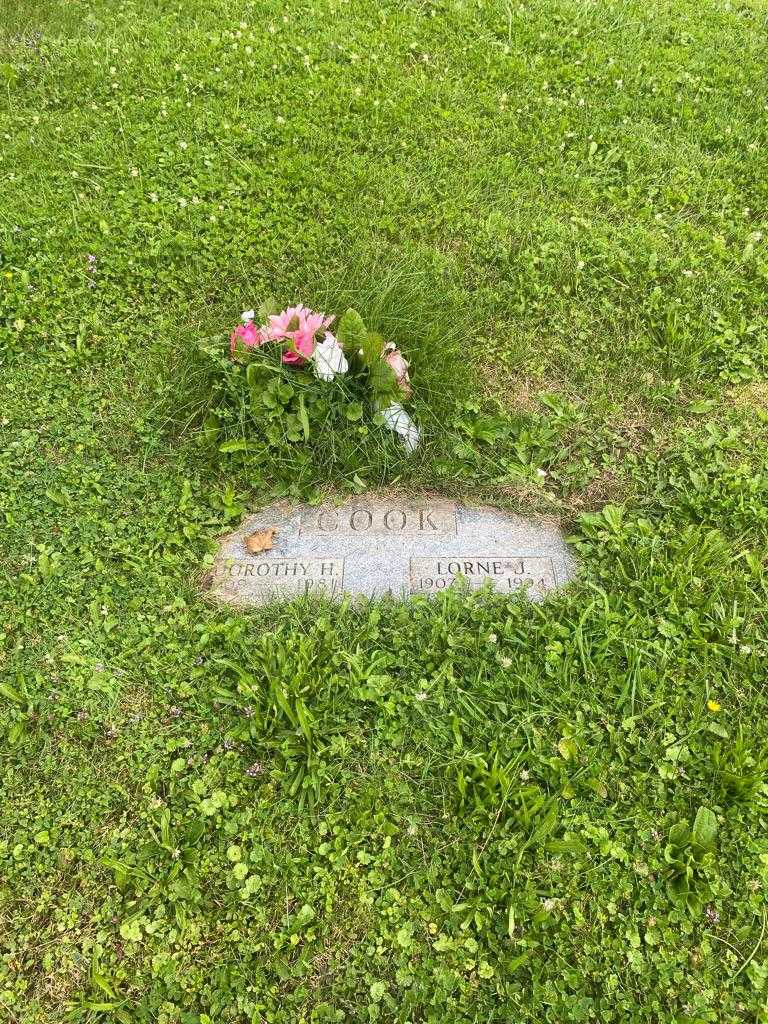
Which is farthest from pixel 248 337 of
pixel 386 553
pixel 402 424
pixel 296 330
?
pixel 386 553

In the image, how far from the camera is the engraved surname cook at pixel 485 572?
311cm

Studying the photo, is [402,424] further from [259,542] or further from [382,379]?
[259,542]

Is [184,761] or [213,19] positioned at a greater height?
[213,19]

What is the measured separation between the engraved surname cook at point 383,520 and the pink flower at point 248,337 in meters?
0.80

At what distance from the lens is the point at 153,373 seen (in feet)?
12.4

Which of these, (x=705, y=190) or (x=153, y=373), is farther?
(x=705, y=190)

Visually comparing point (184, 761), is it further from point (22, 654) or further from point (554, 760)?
point (554, 760)

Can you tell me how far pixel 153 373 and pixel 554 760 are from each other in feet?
8.68

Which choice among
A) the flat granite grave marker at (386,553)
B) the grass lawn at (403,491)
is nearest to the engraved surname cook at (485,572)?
the flat granite grave marker at (386,553)

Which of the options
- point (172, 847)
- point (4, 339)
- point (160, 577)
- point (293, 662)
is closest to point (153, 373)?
point (4, 339)

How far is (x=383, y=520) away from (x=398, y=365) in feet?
2.34

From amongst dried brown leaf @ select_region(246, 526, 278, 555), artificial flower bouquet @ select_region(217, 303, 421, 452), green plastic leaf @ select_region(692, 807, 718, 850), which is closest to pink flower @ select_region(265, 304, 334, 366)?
artificial flower bouquet @ select_region(217, 303, 421, 452)

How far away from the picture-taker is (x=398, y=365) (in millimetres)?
3428

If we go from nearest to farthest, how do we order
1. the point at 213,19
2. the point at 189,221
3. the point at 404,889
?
the point at 404,889 < the point at 189,221 < the point at 213,19
